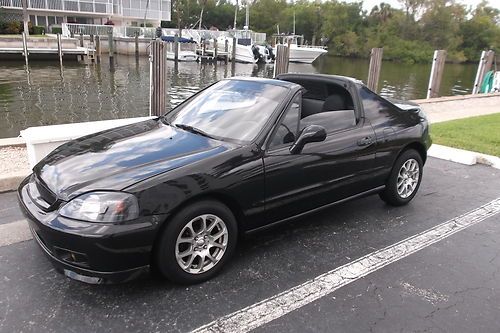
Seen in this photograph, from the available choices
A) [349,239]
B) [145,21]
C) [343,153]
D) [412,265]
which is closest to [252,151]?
[343,153]

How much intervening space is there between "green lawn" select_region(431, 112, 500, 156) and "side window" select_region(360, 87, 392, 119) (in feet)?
12.5

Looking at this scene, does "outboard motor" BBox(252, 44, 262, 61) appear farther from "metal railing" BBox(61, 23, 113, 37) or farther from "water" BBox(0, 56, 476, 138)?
"metal railing" BBox(61, 23, 113, 37)

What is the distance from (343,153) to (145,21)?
55.1 m

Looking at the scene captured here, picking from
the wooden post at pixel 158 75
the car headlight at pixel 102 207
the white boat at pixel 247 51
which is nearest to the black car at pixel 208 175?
the car headlight at pixel 102 207

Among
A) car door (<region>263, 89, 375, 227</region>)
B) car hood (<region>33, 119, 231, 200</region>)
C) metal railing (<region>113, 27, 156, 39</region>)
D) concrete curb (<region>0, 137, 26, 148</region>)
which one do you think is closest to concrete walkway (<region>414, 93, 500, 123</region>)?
car door (<region>263, 89, 375, 227</region>)

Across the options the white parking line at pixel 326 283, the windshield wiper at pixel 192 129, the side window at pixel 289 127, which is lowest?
the white parking line at pixel 326 283

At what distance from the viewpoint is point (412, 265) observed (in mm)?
3688

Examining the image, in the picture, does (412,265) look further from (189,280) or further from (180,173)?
(180,173)

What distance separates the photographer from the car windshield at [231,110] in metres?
3.69

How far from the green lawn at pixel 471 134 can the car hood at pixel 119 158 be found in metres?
6.16

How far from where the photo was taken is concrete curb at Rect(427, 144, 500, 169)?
698 cm

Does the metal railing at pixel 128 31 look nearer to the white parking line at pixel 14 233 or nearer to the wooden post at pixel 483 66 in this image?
the wooden post at pixel 483 66

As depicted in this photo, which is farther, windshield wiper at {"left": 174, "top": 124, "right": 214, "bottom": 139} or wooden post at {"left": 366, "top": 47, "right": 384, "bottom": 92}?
wooden post at {"left": 366, "top": 47, "right": 384, "bottom": 92}

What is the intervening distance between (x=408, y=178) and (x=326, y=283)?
223cm
